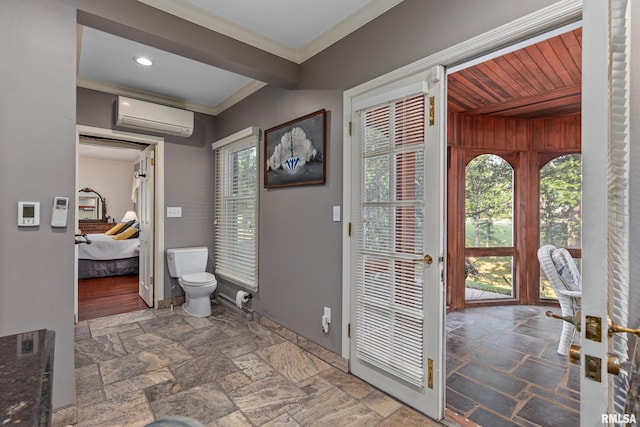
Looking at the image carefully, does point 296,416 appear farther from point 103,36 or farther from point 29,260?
point 103,36

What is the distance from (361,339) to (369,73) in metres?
1.86

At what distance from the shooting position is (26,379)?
65 cm

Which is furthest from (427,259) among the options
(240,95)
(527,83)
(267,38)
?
(240,95)

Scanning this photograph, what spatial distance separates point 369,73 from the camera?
2162 mm

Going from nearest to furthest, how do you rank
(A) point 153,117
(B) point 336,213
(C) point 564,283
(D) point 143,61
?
1. (B) point 336,213
2. (C) point 564,283
3. (D) point 143,61
4. (A) point 153,117

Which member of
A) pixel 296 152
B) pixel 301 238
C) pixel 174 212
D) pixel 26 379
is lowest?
pixel 26 379

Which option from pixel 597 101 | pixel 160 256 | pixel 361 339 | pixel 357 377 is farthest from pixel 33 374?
pixel 160 256

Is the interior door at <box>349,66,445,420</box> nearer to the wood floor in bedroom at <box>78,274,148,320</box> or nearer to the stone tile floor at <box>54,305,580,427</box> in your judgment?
the stone tile floor at <box>54,305,580,427</box>

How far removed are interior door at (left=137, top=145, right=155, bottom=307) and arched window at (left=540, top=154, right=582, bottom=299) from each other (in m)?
5.16

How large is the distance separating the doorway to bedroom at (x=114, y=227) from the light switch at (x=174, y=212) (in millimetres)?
217

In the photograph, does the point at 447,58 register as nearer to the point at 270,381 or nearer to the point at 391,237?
the point at 391,237

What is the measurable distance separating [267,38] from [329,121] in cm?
86

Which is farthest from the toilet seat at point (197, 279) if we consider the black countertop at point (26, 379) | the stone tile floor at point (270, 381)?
the black countertop at point (26, 379)

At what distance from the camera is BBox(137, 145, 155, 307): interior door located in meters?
3.89
